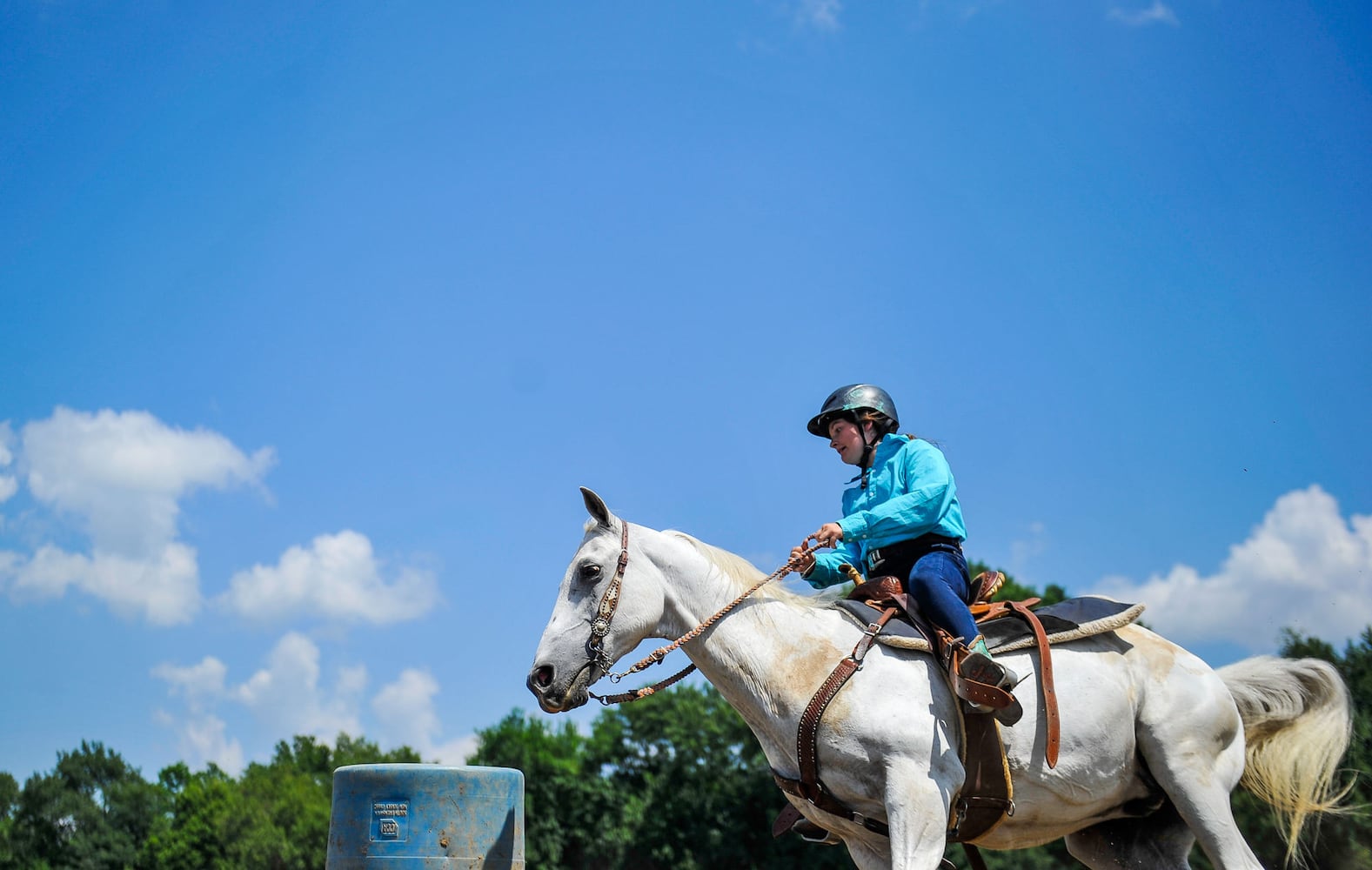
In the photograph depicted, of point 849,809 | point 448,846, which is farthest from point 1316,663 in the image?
point 448,846

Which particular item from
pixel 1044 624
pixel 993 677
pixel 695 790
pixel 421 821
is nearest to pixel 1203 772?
pixel 1044 624

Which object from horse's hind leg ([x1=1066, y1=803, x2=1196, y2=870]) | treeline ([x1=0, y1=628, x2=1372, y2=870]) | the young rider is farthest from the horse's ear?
treeline ([x1=0, y1=628, x2=1372, y2=870])

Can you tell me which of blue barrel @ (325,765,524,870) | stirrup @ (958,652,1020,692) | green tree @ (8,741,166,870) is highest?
green tree @ (8,741,166,870)

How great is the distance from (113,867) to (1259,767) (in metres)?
59.0

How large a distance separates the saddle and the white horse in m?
0.07

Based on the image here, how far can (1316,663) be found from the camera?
7191 mm

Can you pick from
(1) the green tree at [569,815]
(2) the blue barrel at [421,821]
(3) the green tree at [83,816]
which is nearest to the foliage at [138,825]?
(3) the green tree at [83,816]

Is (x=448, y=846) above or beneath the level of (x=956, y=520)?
beneath

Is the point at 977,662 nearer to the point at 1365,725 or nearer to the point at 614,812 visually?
the point at 1365,725

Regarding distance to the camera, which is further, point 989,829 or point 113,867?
point 113,867

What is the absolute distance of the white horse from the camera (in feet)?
18.8

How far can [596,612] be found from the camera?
6.07m

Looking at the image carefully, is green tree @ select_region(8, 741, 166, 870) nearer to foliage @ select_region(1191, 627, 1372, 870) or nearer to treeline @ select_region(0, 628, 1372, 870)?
treeline @ select_region(0, 628, 1372, 870)

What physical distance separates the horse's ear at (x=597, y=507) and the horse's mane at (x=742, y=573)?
482mm
